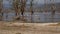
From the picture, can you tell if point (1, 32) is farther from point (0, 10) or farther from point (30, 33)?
point (0, 10)

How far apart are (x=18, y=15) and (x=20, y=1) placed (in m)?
1.27

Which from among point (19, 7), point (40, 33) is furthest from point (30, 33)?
point (19, 7)

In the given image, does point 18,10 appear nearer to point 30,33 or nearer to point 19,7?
point 19,7

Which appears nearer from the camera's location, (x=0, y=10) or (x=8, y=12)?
(x=0, y=10)

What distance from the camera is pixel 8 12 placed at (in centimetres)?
2372

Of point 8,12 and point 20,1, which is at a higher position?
point 20,1

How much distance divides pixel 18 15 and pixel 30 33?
6.99 meters

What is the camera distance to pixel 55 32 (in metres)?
12.8

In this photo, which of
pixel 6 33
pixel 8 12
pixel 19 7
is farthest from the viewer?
pixel 8 12

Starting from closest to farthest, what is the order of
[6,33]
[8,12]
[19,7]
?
1. [6,33]
2. [19,7]
3. [8,12]

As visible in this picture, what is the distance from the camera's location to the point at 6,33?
41.3 feet

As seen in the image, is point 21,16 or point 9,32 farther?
point 21,16

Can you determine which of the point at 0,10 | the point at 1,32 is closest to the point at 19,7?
the point at 0,10

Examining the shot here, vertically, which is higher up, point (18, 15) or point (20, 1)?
point (20, 1)
